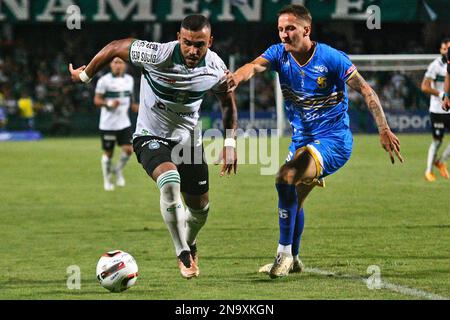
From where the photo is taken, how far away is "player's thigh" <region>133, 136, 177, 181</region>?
8.38 m

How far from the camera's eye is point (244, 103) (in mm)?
35219

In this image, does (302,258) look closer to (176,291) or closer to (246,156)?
(176,291)

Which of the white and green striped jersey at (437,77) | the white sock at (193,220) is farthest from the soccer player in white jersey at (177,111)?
the white and green striped jersey at (437,77)

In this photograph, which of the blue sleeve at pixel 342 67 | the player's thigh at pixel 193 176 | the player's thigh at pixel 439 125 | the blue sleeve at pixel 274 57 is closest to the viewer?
the blue sleeve at pixel 342 67

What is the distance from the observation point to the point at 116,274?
7898 millimetres

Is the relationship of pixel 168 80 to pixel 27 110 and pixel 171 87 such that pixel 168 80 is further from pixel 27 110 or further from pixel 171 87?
pixel 27 110

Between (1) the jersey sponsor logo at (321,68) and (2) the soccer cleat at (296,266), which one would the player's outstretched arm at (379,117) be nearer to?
(1) the jersey sponsor logo at (321,68)

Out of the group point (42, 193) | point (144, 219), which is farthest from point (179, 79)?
point (42, 193)

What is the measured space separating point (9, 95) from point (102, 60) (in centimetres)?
2874

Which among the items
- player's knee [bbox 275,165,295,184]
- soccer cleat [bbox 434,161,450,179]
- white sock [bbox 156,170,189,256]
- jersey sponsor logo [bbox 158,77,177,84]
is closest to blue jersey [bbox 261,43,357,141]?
player's knee [bbox 275,165,295,184]

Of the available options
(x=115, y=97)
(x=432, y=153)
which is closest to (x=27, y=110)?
(x=115, y=97)

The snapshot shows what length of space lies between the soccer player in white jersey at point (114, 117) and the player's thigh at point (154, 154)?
10029mm

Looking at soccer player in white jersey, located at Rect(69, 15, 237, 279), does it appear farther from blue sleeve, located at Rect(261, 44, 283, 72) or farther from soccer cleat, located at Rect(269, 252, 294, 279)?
soccer cleat, located at Rect(269, 252, 294, 279)

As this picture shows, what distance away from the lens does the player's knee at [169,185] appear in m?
8.22
